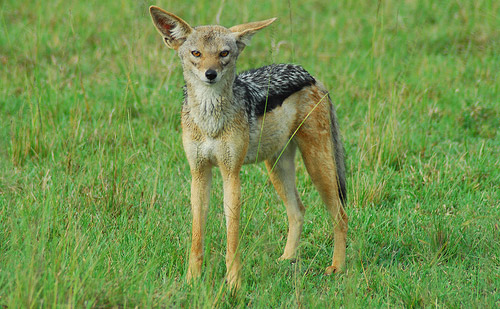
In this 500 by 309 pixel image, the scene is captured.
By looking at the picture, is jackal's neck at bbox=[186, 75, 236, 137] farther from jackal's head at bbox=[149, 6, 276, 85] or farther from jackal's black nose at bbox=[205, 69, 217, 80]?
jackal's black nose at bbox=[205, 69, 217, 80]

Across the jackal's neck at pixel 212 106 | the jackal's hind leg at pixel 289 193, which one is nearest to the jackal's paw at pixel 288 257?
the jackal's hind leg at pixel 289 193

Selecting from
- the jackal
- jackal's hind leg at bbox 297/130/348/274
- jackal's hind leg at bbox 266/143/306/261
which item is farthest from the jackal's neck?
jackal's hind leg at bbox 266/143/306/261

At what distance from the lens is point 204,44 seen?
439 cm

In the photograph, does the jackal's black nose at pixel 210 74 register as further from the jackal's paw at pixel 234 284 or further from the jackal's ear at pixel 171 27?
the jackal's paw at pixel 234 284

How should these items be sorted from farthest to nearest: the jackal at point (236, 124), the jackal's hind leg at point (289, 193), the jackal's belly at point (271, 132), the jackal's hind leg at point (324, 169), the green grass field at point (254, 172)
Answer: the jackal's hind leg at point (289, 193)
the jackal's hind leg at point (324, 169)
the jackal's belly at point (271, 132)
the jackal at point (236, 124)
the green grass field at point (254, 172)

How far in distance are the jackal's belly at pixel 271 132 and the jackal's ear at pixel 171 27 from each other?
876 millimetres

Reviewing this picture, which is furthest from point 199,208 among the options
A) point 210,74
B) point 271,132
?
point 210,74

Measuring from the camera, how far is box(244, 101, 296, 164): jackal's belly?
484cm

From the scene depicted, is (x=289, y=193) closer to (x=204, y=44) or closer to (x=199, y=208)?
(x=199, y=208)

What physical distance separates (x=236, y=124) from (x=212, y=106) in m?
0.22

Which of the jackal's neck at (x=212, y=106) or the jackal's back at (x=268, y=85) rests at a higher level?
the jackal's neck at (x=212, y=106)

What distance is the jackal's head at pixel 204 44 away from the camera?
4.31m

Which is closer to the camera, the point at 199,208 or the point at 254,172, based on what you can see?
the point at 199,208

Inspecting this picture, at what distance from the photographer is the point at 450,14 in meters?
10.4
